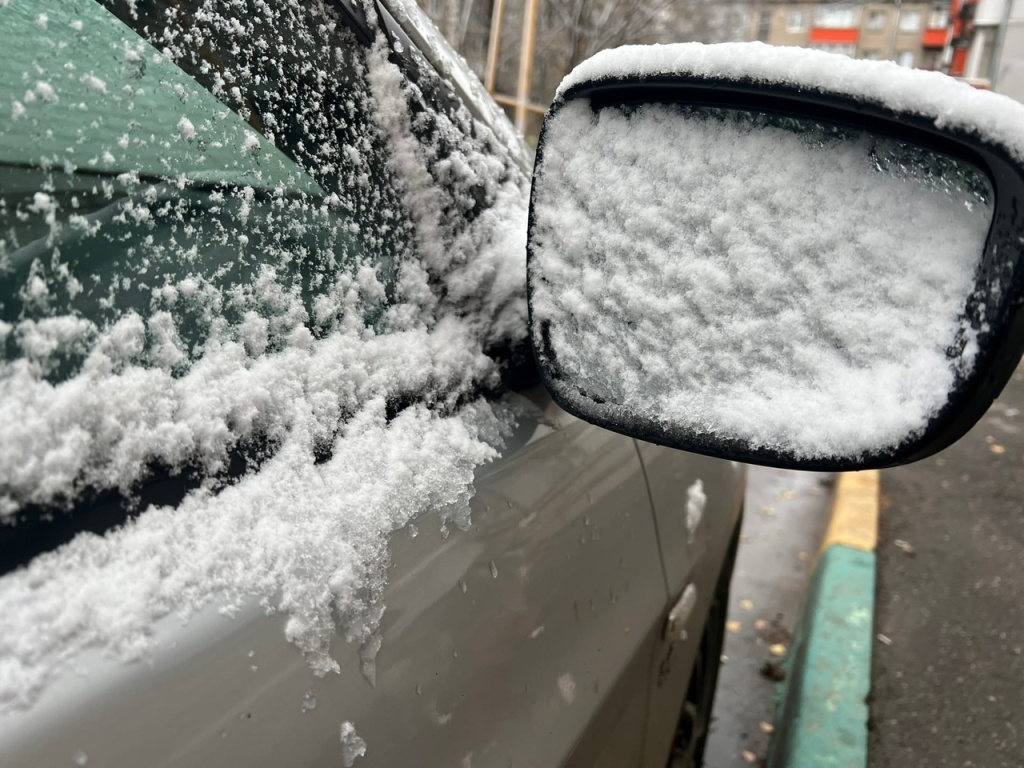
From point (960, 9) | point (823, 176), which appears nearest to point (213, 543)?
point (823, 176)

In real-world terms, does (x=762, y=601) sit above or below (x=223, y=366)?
below

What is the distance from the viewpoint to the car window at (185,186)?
2.53ft

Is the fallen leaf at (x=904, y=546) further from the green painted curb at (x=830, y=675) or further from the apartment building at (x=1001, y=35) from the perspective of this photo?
the apartment building at (x=1001, y=35)

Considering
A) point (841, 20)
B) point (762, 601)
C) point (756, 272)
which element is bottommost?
point (762, 601)

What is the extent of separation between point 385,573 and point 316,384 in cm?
24

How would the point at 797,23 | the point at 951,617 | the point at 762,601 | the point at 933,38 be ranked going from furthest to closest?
the point at 797,23 → the point at 933,38 → the point at 762,601 → the point at 951,617

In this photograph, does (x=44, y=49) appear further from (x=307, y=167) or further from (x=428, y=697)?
(x=428, y=697)

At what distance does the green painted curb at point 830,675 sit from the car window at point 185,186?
2275mm

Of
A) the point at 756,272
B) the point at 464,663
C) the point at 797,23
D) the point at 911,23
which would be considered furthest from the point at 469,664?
the point at 911,23

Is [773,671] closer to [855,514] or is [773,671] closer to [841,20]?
[855,514]

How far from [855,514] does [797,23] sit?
6511cm

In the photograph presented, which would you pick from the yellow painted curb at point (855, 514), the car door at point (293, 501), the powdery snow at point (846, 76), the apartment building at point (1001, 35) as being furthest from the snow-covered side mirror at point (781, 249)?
the apartment building at point (1001, 35)

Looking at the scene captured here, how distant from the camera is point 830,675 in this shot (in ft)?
9.94

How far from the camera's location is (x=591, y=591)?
131cm
